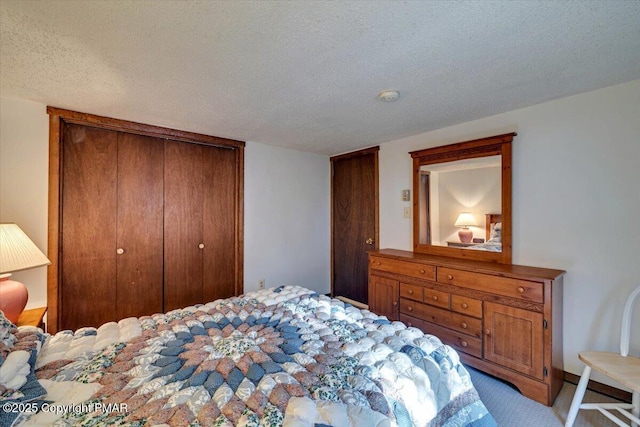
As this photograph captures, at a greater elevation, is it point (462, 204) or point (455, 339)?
point (462, 204)

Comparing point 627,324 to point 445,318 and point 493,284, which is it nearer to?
point 493,284

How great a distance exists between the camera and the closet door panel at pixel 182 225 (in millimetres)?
2830

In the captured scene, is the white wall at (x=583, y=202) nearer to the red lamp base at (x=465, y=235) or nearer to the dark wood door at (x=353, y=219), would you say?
the red lamp base at (x=465, y=235)

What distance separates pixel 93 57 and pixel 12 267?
4.39 ft

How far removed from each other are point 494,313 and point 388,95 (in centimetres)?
183

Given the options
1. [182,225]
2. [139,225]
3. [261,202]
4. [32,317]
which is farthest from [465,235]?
[32,317]

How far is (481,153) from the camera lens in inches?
100.0

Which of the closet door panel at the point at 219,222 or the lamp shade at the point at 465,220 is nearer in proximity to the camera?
the lamp shade at the point at 465,220

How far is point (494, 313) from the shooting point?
204cm

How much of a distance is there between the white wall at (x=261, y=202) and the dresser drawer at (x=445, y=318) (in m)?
1.69

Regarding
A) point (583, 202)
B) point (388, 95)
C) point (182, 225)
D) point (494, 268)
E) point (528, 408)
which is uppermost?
point (388, 95)

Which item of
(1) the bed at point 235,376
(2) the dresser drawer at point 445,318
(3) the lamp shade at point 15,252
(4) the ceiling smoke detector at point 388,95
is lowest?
(2) the dresser drawer at point 445,318

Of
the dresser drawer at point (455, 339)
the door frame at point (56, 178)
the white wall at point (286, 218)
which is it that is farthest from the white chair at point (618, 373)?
the door frame at point (56, 178)

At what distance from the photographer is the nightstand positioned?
177cm
